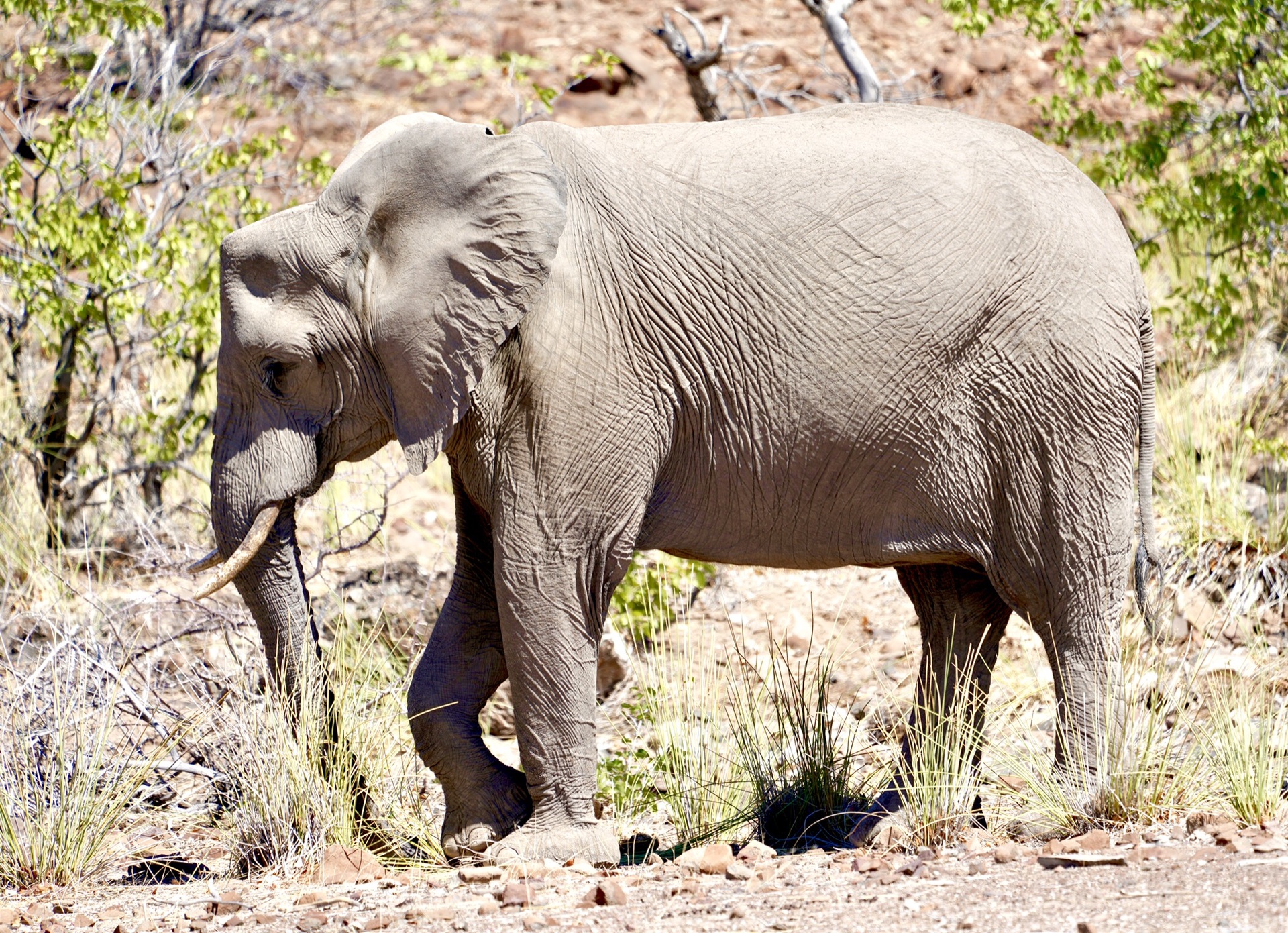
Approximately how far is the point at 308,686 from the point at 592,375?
4.30ft

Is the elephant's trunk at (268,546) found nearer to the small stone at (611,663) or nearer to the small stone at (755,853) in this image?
the small stone at (755,853)

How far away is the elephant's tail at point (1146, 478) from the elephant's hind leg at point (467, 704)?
208 centimetres

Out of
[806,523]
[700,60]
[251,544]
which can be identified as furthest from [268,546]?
[700,60]

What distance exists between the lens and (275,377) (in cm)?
477

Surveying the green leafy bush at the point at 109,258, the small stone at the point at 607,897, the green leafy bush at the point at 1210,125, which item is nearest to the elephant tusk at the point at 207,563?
the small stone at the point at 607,897

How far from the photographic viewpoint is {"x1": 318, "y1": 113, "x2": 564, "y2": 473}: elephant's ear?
4520 mm

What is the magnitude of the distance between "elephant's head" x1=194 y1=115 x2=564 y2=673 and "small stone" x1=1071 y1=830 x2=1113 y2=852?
2082 mm

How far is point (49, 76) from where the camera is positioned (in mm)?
13617

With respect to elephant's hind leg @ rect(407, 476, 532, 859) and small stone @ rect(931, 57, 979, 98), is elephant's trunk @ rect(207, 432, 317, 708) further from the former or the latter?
small stone @ rect(931, 57, 979, 98)

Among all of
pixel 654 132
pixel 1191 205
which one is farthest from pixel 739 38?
pixel 654 132

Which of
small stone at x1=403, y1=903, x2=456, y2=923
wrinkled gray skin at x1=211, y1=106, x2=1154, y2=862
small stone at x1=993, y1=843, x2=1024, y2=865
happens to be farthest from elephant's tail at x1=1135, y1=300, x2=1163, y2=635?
small stone at x1=403, y1=903, x2=456, y2=923

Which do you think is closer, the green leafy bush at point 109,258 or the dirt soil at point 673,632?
the dirt soil at point 673,632

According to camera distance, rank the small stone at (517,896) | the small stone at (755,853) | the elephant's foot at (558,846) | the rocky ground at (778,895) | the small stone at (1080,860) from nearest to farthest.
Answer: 1. the rocky ground at (778,895)
2. the small stone at (1080,860)
3. the small stone at (517,896)
4. the small stone at (755,853)
5. the elephant's foot at (558,846)

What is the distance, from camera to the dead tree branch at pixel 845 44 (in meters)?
8.86
